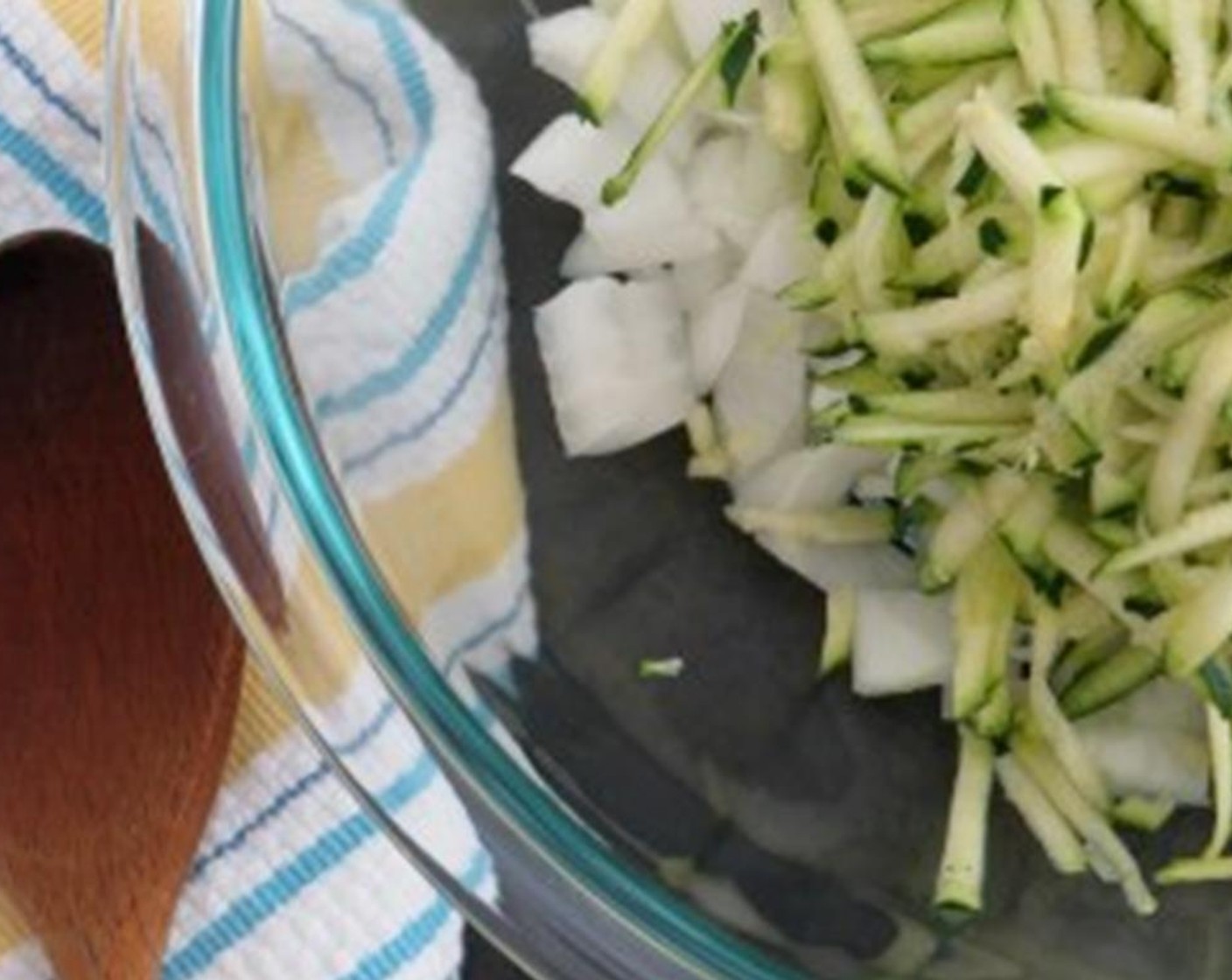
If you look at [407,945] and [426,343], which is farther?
[407,945]

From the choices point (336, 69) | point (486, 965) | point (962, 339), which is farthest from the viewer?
point (486, 965)

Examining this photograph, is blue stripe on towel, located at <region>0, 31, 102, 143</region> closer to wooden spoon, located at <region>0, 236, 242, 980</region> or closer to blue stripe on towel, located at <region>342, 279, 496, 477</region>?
wooden spoon, located at <region>0, 236, 242, 980</region>

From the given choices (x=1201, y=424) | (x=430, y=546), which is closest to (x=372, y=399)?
(x=430, y=546)

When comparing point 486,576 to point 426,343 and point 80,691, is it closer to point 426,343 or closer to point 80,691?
point 426,343

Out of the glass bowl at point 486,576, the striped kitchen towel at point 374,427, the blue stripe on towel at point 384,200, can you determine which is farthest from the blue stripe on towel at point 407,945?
the blue stripe on towel at point 384,200

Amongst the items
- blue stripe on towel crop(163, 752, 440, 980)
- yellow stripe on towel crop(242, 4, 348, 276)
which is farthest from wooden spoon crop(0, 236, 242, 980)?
yellow stripe on towel crop(242, 4, 348, 276)

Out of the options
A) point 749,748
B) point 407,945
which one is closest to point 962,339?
point 749,748
